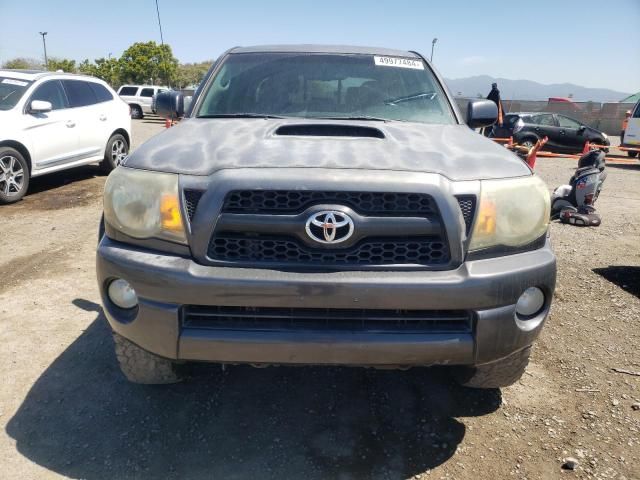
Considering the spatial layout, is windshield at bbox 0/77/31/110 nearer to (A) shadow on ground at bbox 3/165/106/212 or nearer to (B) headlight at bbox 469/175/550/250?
(A) shadow on ground at bbox 3/165/106/212

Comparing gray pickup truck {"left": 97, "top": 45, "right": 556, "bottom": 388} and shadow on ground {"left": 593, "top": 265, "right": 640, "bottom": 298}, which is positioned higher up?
gray pickup truck {"left": 97, "top": 45, "right": 556, "bottom": 388}

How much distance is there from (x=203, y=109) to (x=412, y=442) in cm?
229

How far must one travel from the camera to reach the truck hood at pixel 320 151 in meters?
2.08

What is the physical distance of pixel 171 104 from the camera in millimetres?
3701

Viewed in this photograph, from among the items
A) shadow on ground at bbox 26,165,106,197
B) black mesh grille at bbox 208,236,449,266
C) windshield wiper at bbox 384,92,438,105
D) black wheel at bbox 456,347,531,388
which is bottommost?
shadow on ground at bbox 26,165,106,197

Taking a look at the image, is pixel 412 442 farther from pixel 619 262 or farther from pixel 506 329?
pixel 619 262

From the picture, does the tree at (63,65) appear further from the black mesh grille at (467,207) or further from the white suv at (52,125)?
the black mesh grille at (467,207)

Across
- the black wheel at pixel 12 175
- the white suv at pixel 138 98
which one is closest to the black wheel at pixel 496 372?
the black wheel at pixel 12 175

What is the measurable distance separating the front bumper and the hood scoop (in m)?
0.89

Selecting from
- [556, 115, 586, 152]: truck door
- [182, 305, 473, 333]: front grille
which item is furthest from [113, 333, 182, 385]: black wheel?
[556, 115, 586, 152]: truck door

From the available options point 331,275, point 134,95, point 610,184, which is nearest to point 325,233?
point 331,275

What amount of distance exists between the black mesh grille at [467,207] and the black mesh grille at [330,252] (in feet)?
0.48

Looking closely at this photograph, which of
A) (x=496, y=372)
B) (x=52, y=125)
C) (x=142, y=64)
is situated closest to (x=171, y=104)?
(x=496, y=372)

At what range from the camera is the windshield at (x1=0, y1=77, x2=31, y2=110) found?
22.9 ft
